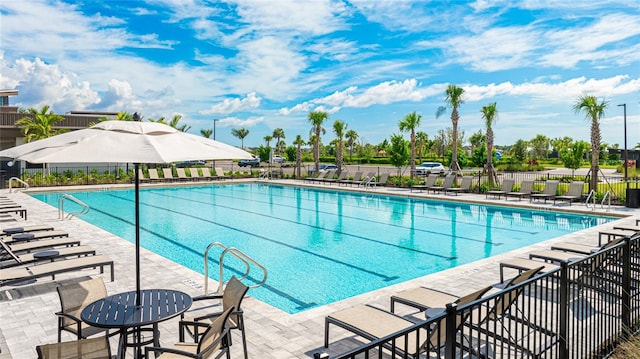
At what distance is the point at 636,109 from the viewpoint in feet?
83.0

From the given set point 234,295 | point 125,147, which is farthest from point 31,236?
point 234,295

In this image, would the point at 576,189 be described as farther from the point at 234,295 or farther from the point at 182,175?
the point at 182,175

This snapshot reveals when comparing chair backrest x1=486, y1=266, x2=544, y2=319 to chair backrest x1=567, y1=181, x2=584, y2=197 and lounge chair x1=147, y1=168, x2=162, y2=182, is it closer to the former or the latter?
chair backrest x1=567, y1=181, x2=584, y2=197

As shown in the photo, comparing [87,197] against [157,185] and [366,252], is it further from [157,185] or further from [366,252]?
[366,252]

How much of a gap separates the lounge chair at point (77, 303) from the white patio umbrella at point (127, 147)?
2.21 feet

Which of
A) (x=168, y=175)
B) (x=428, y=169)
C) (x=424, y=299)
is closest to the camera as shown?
→ (x=424, y=299)

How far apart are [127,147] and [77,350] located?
1.69 m

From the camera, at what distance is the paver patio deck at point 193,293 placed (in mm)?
4340

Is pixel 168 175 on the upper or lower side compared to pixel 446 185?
upper

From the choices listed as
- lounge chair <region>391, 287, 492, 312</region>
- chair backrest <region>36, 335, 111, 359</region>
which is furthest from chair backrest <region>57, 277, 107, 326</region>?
lounge chair <region>391, 287, 492, 312</region>

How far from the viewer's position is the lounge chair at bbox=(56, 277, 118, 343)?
4001 mm

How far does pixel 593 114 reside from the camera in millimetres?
17594

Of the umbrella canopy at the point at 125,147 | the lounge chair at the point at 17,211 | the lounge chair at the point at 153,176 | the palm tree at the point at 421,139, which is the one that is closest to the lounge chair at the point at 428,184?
the lounge chair at the point at 153,176

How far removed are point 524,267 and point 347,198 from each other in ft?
44.9
